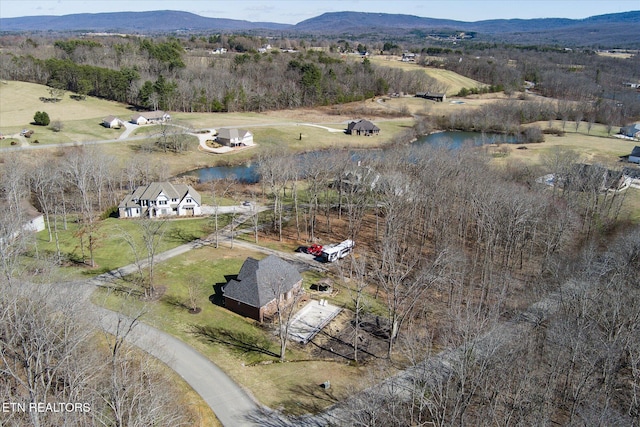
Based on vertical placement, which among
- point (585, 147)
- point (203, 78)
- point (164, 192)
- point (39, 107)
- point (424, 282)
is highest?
point (203, 78)

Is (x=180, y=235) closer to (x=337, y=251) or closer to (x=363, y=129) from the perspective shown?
(x=337, y=251)

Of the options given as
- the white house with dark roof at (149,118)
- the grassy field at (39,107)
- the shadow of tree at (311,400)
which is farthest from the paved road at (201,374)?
the grassy field at (39,107)

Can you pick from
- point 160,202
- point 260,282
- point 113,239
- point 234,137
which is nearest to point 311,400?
point 260,282

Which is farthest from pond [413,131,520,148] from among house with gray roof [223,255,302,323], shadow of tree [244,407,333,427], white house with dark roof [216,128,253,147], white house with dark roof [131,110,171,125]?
shadow of tree [244,407,333,427]

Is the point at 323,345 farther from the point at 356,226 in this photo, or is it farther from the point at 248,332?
the point at 356,226

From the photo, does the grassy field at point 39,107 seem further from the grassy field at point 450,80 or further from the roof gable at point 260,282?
the grassy field at point 450,80

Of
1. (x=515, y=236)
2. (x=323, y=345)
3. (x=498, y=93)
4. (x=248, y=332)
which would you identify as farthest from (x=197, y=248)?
(x=498, y=93)
